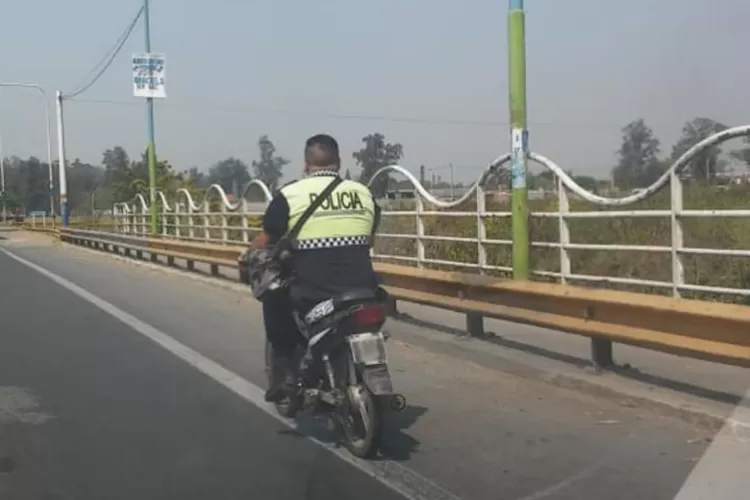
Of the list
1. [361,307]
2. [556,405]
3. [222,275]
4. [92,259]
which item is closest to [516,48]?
[556,405]

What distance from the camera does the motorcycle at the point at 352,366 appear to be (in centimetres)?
601

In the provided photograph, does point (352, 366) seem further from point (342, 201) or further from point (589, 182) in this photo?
point (589, 182)

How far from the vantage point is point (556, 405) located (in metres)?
7.69

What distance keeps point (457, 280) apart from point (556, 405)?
281cm

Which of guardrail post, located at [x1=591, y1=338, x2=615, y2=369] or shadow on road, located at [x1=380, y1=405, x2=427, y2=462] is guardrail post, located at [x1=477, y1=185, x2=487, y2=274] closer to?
guardrail post, located at [x1=591, y1=338, x2=615, y2=369]

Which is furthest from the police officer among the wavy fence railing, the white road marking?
the wavy fence railing

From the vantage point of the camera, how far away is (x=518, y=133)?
10.4 m

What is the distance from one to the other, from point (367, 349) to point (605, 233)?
7.16 m

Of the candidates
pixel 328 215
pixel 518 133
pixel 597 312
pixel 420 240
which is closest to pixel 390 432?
pixel 328 215

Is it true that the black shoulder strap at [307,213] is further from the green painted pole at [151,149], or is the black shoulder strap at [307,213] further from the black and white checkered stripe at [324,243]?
the green painted pole at [151,149]

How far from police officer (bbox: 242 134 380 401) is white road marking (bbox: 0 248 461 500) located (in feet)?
3.29

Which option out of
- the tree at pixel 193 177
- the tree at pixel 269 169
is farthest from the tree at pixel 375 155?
the tree at pixel 193 177

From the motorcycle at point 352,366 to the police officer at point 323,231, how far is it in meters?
0.14

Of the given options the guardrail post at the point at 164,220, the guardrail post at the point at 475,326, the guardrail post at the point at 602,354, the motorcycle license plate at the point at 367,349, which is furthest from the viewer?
the guardrail post at the point at 164,220
